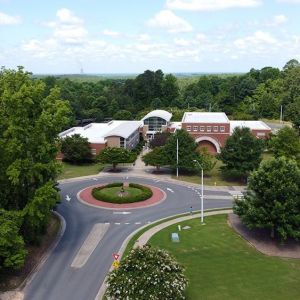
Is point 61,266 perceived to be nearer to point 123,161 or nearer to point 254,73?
point 123,161

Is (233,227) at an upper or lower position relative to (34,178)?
lower

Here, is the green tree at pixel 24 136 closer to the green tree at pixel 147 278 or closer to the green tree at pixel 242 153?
the green tree at pixel 147 278

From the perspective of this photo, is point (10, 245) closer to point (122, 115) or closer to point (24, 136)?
point (24, 136)

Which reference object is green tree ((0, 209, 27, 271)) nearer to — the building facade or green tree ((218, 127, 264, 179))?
green tree ((218, 127, 264, 179))

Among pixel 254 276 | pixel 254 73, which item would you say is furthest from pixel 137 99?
pixel 254 276

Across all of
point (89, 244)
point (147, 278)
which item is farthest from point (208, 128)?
point (147, 278)

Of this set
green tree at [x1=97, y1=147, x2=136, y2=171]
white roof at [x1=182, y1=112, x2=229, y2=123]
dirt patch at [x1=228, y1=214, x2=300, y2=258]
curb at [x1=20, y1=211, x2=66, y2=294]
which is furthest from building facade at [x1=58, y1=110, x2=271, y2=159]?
dirt patch at [x1=228, y1=214, x2=300, y2=258]
